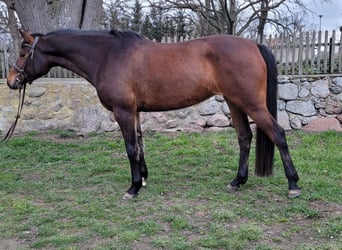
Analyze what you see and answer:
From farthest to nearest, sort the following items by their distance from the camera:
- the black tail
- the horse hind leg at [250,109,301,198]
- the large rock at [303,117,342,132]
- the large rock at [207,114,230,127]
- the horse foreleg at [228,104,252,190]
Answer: the large rock at [207,114,230,127], the large rock at [303,117,342,132], the horse foreleg at [228,104,252,190], the black tail, the horse hind leg at [250,109,301,198]

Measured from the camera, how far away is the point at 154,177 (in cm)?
432

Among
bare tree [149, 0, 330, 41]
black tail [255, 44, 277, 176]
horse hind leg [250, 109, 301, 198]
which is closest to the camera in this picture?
horse hind leg [250, 109, 301, 198]

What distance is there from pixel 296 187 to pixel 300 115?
11.1ft

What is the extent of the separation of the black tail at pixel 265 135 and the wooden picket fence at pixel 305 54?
3217 mm

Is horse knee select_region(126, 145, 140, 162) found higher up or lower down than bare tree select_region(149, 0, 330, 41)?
lower down

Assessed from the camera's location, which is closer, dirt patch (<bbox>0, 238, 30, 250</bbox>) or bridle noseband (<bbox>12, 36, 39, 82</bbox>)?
dirt patch (<bbox>0, 238, 30, 250</bbox>)

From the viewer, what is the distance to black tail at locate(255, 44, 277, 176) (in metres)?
3.62

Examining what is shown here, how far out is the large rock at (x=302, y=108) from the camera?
665 centimetres

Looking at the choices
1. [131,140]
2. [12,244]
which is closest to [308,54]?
[131,140]

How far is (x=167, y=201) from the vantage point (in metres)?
3.56

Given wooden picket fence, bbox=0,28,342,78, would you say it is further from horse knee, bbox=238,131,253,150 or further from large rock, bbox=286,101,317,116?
horse knee, bbox=238,131,253,150

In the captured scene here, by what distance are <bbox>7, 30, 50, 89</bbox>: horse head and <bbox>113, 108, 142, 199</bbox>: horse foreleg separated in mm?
935

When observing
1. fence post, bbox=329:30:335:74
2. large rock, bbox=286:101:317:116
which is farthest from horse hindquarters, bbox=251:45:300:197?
fence post, bbox=329:30:335:74

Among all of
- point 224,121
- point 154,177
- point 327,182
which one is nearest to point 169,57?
point 154,177
